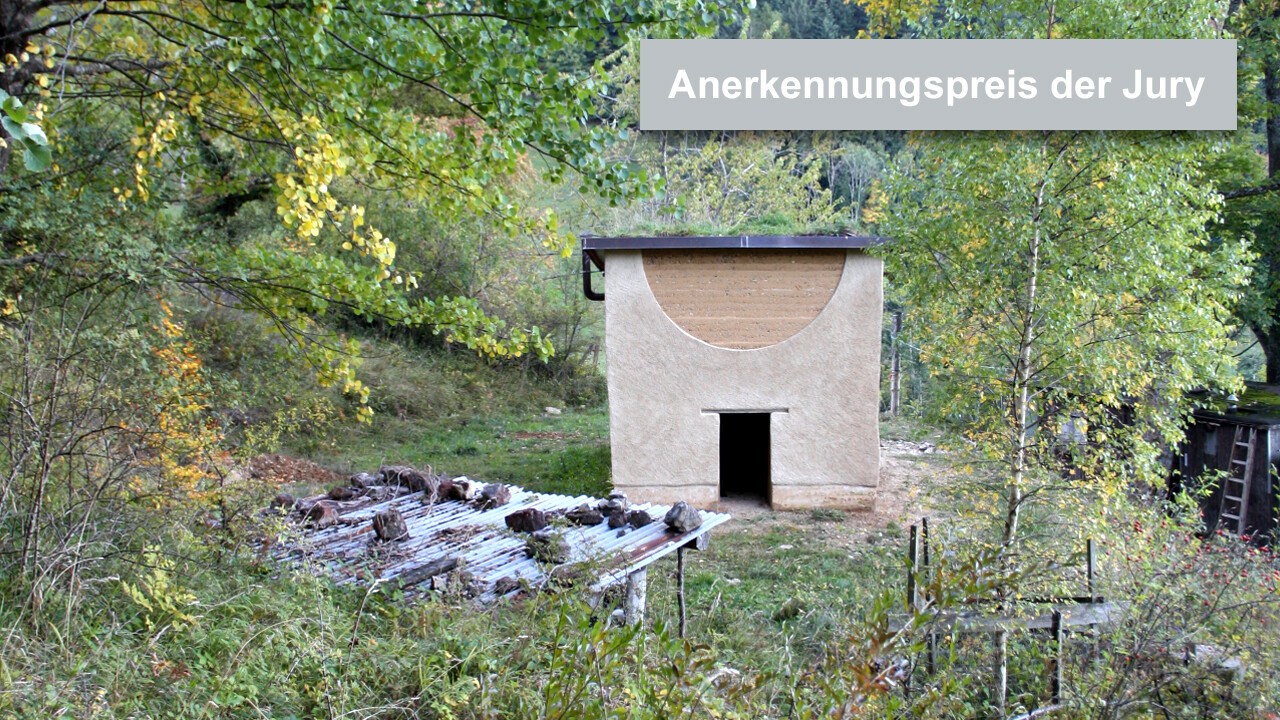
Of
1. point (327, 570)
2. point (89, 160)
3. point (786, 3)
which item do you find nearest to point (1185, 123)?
point (327, 570)

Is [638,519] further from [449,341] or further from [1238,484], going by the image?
[1238,484]

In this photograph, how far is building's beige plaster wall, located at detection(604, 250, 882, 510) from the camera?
1206 cm

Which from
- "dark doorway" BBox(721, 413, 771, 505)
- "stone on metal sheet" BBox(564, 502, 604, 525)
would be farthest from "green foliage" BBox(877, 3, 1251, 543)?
"dark doorway" BBox(721, 413, 771, 505)

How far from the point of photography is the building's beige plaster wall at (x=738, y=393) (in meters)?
12.1

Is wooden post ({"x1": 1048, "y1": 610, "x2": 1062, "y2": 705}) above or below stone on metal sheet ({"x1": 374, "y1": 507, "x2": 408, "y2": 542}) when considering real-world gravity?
below

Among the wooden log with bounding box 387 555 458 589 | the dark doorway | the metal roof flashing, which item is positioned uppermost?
the metal roof flashing

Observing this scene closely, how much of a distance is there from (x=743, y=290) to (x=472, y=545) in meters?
7.24

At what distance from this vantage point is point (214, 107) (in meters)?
5.27

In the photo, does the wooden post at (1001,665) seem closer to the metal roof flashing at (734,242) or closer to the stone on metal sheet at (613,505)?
the stone on metal sheet at (613,505)

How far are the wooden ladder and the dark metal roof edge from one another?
17.6 ft

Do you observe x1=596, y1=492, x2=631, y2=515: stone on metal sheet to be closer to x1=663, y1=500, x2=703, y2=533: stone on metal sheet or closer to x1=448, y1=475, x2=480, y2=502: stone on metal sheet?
x1=663, y1=500, x2=703, y2=533: stone on metal sheet

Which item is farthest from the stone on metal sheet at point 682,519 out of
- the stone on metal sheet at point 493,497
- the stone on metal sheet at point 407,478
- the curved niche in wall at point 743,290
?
the curved niche in wall at point 743,290

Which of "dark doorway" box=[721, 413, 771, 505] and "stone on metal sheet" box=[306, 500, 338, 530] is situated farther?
"dark doorway" box=[721, 413, 771, 505]

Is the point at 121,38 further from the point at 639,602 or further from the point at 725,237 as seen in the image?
the point at 725,237
